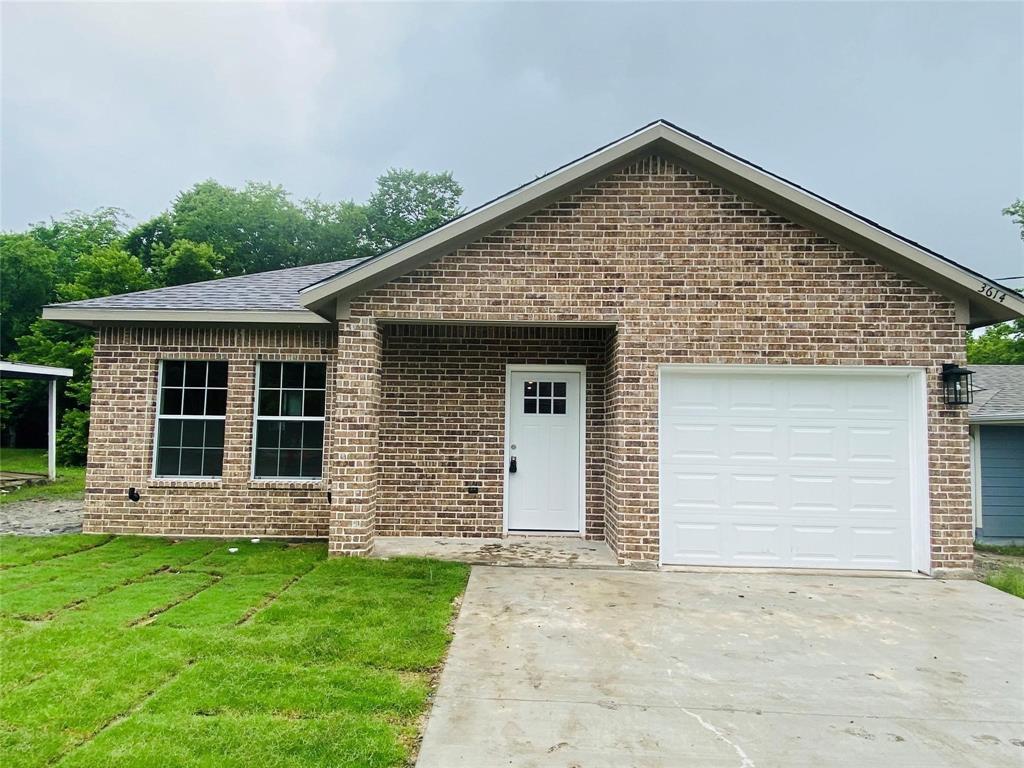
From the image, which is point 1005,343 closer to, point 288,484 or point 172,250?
point 288,484

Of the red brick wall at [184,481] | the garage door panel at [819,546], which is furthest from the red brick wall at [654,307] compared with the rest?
the red brick wall at [184,481]

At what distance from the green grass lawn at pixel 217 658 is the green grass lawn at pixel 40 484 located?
6583mm

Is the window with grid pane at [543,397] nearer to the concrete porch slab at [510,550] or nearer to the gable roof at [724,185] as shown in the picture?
the concrete porch slab at [510,550]

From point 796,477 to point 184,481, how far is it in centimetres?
826

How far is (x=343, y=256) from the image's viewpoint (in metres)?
35.9

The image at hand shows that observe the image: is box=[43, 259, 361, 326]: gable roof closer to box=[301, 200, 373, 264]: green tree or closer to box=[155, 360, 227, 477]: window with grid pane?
box=[155, 360, 227, 477]: window with grid pane

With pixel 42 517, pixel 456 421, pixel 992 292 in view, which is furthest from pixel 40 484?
pixel 992 292

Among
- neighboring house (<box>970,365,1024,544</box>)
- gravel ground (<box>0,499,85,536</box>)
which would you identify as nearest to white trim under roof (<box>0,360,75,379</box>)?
gravel ground (<box>0,499,85,536</box>)

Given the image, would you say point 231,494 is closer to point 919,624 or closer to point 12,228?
point 919,624

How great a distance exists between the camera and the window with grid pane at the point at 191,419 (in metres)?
8.38

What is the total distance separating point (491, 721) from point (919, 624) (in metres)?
4.27

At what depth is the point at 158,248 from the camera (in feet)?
93.4

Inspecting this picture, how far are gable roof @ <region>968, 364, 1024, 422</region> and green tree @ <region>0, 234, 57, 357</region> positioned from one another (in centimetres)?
3675

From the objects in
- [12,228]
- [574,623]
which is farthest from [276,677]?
[12,228]
